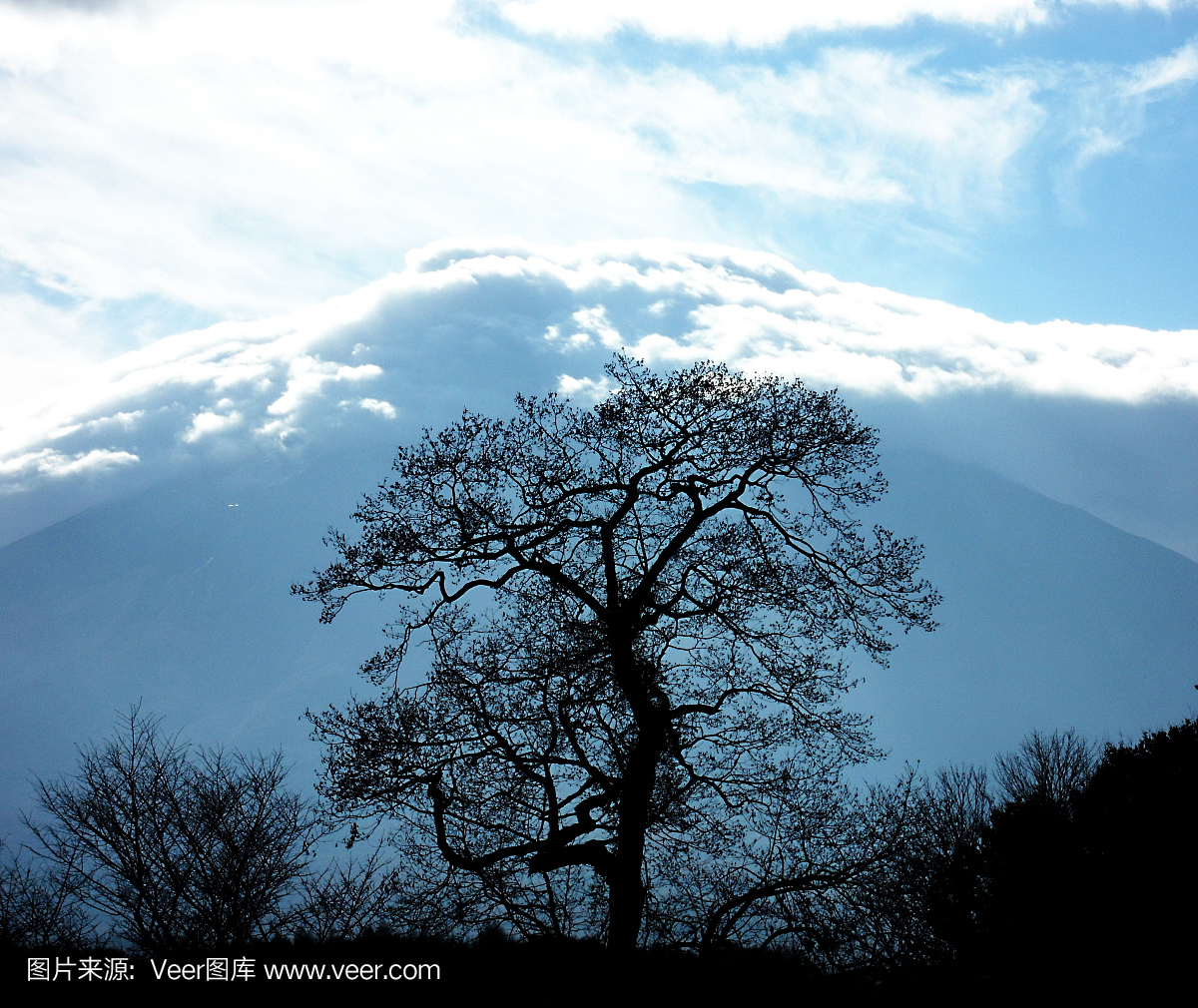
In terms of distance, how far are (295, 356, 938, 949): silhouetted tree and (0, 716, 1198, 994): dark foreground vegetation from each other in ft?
2.11

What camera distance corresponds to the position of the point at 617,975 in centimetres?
992

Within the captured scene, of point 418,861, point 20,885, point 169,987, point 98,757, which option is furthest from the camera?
point 20,885

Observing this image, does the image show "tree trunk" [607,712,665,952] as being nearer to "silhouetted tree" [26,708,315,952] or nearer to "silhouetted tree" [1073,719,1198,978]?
"silhouetted tree" [26,708,315,952]

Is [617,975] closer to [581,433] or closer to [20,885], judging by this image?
[581,433]

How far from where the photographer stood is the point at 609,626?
11.2 metres

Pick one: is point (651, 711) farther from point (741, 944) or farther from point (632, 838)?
point (741, 944)

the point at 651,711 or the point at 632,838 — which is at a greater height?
the point at 651,711

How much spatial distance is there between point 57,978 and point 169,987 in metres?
1.50

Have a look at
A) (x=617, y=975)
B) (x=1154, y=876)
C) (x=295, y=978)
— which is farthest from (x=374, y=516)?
(x=1154, y=876)

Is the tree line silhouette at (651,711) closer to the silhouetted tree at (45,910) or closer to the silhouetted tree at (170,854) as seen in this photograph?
the silhouetted tree at (170,854)

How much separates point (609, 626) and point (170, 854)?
11.1m

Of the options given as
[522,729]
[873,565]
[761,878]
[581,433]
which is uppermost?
[581,433]

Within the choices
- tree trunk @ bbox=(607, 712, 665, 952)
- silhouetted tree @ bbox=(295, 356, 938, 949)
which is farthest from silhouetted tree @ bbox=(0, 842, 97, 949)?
tree trunk @ bbox=(607, 712, 665, 952)

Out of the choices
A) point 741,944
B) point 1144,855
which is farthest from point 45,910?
point 1144,855
